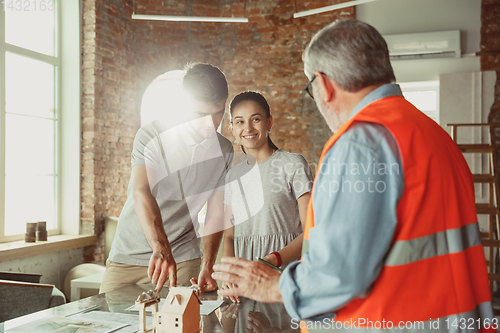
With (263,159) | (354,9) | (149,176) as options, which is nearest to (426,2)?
(354,9)

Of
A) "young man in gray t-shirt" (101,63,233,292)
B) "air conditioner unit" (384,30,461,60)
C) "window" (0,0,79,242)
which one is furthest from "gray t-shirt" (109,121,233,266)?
"air conditioner unit" (384,30,461,60)

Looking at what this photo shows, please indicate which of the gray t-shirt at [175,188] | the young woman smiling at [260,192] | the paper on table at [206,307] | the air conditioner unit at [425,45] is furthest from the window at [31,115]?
the air conditioner unit at [425,45]

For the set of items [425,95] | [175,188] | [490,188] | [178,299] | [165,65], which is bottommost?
[178,299]

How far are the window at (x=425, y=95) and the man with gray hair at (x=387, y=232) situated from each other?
5095 mm

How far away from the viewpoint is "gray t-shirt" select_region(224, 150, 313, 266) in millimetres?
2205

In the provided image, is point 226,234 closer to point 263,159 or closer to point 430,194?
point 263,159

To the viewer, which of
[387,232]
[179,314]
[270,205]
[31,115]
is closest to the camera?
[387,232]

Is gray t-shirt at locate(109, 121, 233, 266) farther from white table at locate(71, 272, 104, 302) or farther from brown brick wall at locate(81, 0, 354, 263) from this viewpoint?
brown brick wall at locate(81, 0, 354, 263)

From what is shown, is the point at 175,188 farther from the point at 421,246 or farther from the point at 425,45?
the point at 425,45

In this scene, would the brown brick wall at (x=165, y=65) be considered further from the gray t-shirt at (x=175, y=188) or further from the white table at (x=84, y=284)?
the gray t-shirt at (x=175, y=188)

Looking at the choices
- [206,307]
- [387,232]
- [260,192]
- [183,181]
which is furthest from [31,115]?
[387,232]

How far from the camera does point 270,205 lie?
222cm

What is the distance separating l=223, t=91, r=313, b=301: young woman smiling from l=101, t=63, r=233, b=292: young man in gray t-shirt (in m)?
0.10

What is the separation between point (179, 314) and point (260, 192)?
1031mm
